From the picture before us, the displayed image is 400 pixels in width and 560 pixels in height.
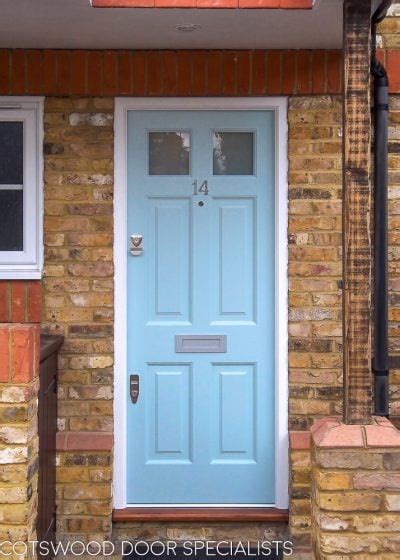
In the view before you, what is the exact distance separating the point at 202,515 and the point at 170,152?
2275mm

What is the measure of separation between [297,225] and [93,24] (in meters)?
1.69

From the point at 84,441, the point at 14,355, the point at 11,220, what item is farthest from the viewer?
the point at 11,220

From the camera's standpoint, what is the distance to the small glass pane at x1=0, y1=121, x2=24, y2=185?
193 inches

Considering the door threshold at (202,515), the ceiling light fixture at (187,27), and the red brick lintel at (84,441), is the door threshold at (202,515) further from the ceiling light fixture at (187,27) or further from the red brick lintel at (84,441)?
the ceiling light fixture at (187,27)

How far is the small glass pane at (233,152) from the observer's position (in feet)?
16.3

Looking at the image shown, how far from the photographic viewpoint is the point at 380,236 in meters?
4.45

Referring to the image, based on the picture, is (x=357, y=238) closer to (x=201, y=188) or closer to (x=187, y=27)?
(x=201, y=188)

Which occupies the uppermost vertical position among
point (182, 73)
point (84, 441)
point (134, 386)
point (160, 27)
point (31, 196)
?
point (160, 27)

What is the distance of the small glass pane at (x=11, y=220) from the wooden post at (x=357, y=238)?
85.9 inches

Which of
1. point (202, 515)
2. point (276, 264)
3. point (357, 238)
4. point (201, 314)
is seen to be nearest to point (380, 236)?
point (276, 264)

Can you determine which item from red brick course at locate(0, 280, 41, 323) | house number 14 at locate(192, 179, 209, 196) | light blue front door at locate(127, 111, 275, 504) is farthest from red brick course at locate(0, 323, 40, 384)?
house number 14 at locate(192, 179, 209, 196)

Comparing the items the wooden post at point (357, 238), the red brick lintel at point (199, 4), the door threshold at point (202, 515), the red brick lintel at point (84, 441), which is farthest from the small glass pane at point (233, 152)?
the door threshold at point (202, 515)

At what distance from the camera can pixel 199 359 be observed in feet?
16.2

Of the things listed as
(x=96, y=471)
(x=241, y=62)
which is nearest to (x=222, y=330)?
(x=96, y=471)
